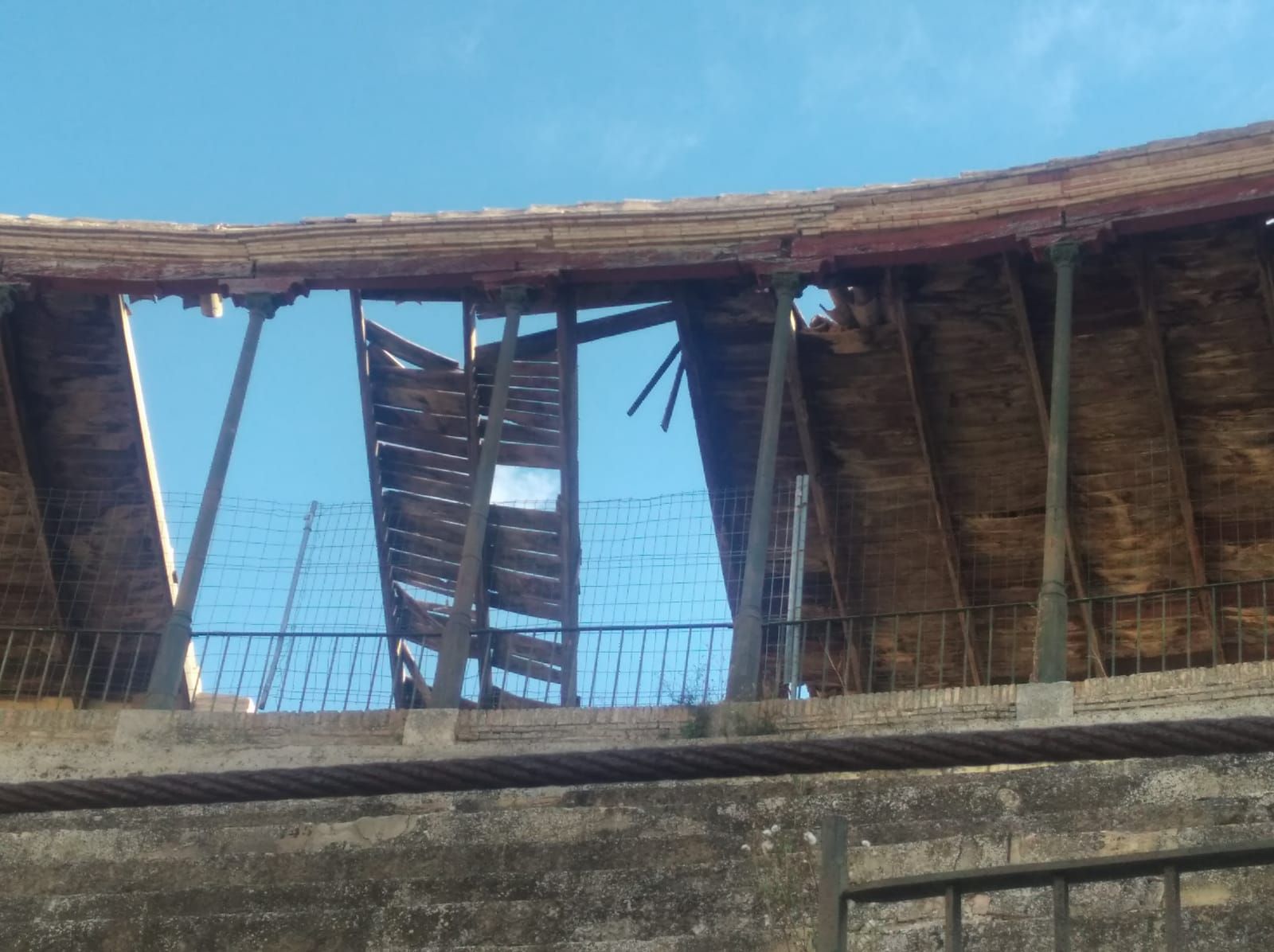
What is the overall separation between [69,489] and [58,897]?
921cm

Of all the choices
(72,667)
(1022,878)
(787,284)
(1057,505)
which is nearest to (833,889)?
(1022,878)

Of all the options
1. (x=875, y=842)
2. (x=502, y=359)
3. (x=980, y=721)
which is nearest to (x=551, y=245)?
(x=502, y=359)

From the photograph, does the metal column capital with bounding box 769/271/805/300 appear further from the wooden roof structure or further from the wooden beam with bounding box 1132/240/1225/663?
the wooden beam with bounding box 1132/240/1225/663

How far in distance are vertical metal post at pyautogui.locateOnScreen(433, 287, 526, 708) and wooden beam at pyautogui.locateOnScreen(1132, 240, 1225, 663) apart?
14.5 ft

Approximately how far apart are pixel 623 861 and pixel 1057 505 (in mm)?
4924

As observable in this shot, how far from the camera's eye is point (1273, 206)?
474 inches

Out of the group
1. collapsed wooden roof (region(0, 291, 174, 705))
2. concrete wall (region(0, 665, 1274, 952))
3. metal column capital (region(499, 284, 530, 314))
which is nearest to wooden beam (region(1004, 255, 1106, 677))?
metal column capital (region(499, 284, 530, 314))

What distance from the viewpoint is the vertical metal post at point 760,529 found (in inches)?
429

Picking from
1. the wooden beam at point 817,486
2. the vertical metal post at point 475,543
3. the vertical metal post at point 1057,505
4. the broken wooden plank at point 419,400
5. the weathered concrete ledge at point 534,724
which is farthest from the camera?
the broken wooden plank at point 419,400

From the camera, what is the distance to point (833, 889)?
3.57 meters

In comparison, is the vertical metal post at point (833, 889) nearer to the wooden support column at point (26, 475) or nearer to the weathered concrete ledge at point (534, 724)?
the weathered concrete ledge at point (534, 724)

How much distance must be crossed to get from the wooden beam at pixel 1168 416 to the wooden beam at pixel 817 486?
8.67ft

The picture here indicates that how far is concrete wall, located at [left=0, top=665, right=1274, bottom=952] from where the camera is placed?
6.32 metres

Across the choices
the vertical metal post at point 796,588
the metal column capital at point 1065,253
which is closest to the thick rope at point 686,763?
the vertical metal post at point 796,588
